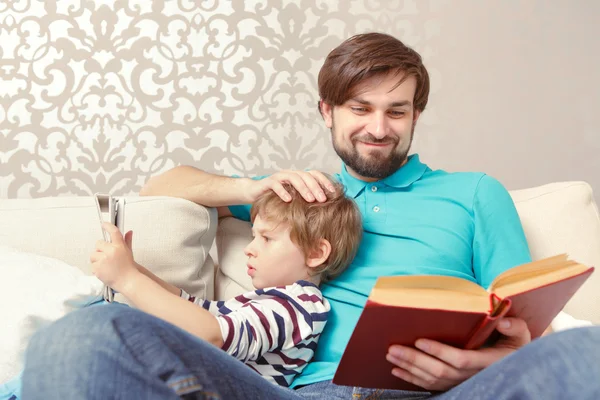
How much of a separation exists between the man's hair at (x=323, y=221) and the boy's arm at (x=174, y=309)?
291 millimetres

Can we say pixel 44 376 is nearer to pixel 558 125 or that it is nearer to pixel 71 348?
pixel 71 348

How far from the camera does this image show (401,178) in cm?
163

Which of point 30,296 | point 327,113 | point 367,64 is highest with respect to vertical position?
point 367,64

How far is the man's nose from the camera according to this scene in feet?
5.17

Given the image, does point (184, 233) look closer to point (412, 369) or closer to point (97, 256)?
point (97, 256)

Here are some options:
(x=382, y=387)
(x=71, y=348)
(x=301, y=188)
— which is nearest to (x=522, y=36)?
(x=301, y=188)

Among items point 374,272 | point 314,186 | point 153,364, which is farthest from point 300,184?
point 153,364

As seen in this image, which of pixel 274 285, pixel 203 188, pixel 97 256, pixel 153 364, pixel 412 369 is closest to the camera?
pixel 153 364

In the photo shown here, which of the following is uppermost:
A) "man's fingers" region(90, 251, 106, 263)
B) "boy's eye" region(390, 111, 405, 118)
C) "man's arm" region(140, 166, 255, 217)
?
"boy's eye" region(390, 111, 405, 118)

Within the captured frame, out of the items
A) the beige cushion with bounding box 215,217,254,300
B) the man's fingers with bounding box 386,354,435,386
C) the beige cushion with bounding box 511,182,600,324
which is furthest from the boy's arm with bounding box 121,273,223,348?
the beige cushion with bounding box 511,182,600,324

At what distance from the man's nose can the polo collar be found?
11 centimetres

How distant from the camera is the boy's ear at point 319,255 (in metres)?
1.42

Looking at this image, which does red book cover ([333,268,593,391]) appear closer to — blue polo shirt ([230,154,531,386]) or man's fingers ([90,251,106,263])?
blue polo shirt ([230,154,531,386])

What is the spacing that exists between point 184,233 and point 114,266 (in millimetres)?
355
